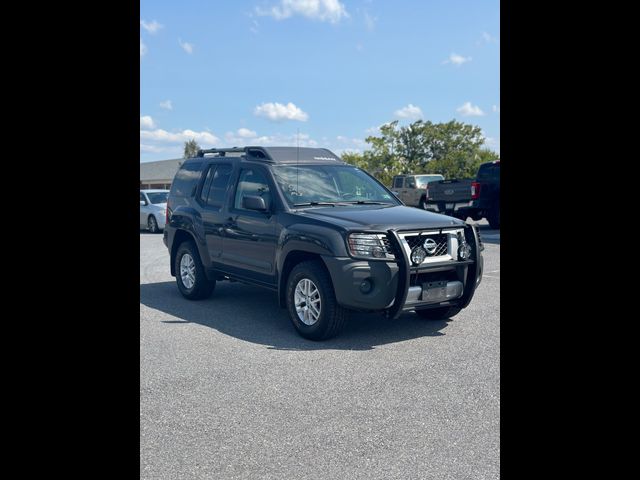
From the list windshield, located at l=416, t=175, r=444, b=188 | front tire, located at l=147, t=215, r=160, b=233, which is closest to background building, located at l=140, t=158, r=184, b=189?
windshield, located at l=416, t=175, r=444, b=188

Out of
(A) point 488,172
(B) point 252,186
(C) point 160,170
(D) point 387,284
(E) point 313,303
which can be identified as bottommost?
(E) point 313,303

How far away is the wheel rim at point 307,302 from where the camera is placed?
20.5 ft

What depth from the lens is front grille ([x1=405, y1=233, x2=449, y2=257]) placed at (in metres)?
6.05

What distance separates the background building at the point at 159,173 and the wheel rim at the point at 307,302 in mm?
50548

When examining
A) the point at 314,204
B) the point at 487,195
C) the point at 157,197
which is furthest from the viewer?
the point at 157,197

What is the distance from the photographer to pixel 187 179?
8.88 meters

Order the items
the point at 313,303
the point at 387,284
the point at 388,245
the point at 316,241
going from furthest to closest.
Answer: the point at 313,303 → the point at 316,241 → the point at 388,245 → the point at 387,284

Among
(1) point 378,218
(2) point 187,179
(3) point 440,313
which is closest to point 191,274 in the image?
(2) point 187,179

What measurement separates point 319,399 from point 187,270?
15.5ft

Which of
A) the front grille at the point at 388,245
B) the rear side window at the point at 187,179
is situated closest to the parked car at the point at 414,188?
the rear side window at the point at 187,179

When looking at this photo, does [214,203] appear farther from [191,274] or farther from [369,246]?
[369,246]
